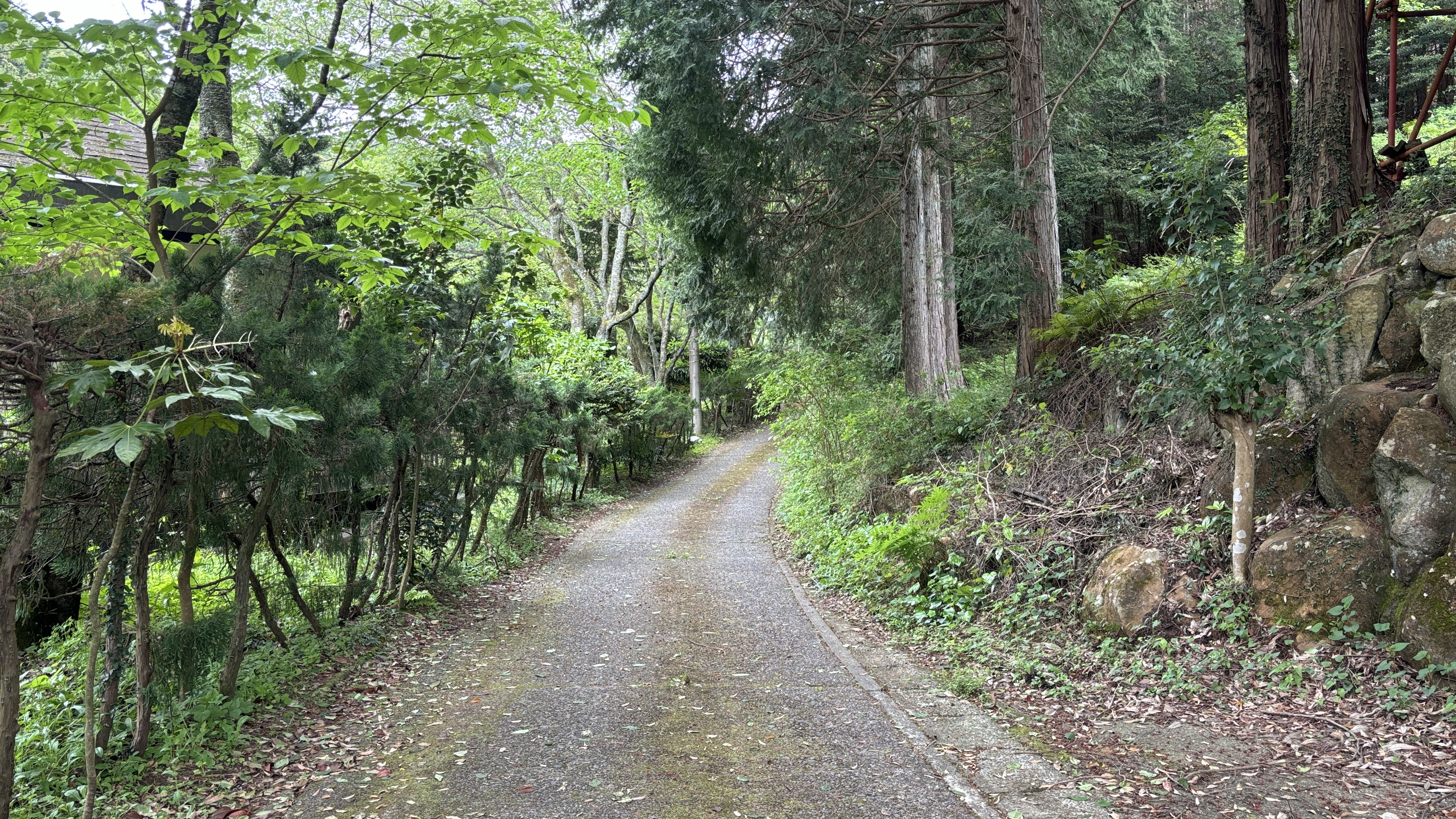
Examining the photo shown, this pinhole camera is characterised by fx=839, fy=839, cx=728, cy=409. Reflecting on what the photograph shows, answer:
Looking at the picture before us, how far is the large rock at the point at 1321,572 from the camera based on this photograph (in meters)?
4.77

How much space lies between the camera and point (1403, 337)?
5512 mm

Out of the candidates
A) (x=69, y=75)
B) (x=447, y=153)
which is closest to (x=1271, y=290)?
(x=447, y=153)

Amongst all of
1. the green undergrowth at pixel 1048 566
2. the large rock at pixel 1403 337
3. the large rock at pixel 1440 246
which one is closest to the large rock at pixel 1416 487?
the green undergrowth at pixel 1048 566

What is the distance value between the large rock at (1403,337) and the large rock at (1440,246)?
8.5 inches

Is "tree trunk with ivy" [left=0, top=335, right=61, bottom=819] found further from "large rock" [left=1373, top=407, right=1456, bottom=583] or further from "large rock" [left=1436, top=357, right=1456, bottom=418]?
"large rock" [left=1436, top=357, right=1456, bottom=418]

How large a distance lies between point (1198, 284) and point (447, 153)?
5.54 metres

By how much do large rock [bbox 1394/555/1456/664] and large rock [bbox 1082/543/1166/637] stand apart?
136 centimetres

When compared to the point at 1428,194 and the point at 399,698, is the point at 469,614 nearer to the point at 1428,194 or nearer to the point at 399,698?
the point at 399,698

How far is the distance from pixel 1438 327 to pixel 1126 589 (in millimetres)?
2504

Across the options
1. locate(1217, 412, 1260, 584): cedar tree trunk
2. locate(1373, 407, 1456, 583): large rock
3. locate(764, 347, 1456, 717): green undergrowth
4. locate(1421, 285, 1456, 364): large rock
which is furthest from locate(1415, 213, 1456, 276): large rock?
locate(764, 347, 1456, 717): green undergrowth

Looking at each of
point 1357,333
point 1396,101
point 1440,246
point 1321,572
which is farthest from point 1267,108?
point 1321,572

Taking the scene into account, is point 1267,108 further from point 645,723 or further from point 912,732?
point 645,723

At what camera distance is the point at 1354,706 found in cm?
432

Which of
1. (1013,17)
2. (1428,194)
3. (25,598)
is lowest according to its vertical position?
(25,598)
